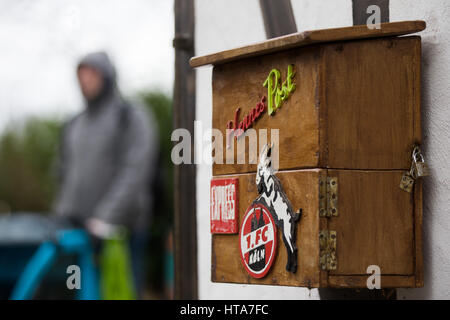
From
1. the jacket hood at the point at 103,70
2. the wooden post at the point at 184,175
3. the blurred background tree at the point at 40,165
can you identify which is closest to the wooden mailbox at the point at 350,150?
the wooden post at the point at 184,175

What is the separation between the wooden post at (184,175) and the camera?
355 cm

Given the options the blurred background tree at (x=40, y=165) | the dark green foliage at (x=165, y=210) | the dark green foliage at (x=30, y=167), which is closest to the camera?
the dark green foliage at (x=165, y=210)

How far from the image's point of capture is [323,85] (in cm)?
219

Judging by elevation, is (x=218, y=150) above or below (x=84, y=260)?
above

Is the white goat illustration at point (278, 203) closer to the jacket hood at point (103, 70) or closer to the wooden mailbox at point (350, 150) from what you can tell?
the wooden mailbox at point (350, 150)

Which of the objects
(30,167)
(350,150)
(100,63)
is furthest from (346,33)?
(30,167)

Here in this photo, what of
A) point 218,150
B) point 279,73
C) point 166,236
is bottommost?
point 166,236

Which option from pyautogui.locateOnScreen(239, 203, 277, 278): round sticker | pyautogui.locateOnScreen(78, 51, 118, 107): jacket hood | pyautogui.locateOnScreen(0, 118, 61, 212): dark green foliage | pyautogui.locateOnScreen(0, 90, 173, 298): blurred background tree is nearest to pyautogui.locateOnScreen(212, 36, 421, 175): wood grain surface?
pyautogui.locateOnScreen(239, 203, 277, 278): round sticker

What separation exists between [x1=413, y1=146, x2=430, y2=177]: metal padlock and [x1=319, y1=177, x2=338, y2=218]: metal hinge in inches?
9.0

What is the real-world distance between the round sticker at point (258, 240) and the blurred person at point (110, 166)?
9.19ft

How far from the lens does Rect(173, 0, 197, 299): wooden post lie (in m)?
3.55

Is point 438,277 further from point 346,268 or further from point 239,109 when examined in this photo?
point 239,109

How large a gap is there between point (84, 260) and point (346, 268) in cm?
273
